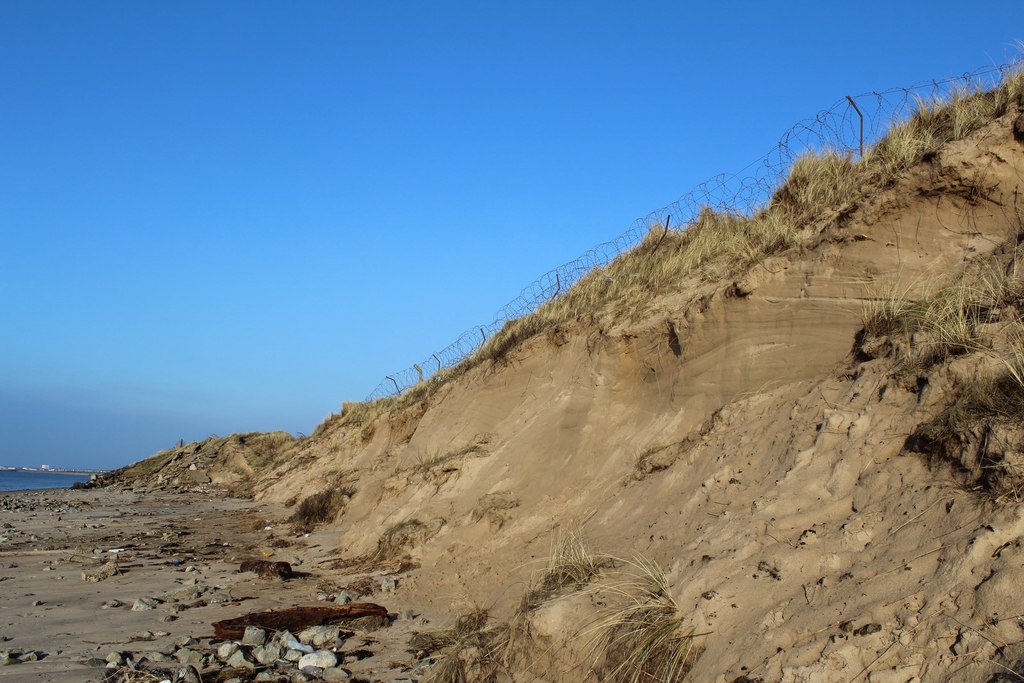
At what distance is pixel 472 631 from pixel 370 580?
320cm

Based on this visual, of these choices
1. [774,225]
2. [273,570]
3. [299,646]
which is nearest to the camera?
[299,646]

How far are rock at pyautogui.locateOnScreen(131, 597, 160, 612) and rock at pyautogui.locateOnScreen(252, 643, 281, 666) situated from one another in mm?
2309

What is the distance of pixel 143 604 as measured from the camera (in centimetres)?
805

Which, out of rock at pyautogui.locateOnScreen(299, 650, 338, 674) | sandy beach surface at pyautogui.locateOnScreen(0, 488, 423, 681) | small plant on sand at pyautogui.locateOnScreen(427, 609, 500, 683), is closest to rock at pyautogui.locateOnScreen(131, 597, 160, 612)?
sandy beach surface at pyautogui.locateOnScreen(0, 488, 423, 681)

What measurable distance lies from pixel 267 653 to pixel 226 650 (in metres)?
0.33

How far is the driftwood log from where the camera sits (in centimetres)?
699

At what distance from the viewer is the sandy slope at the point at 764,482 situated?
3682mm

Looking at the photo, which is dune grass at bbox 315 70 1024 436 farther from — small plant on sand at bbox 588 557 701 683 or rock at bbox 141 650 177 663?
rock at bbox 141 650 177 663

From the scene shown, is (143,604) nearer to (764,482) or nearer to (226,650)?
(226,650)

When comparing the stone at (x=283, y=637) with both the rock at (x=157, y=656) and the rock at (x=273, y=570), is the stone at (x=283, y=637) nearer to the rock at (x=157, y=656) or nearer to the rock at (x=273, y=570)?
the rock at (x=157, y=656)

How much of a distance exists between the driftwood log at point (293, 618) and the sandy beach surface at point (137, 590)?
0.76 ft

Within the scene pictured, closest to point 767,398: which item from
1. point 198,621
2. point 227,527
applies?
point 198,621

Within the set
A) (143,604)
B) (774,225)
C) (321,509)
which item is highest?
(774,225)

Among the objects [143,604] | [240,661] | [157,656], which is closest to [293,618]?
[240,661]
